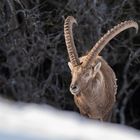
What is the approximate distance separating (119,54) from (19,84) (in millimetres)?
2242

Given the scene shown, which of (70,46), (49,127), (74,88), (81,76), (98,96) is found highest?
(49,127)

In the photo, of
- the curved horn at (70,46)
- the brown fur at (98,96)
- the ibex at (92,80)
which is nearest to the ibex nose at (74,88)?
the ibex at (92,80)

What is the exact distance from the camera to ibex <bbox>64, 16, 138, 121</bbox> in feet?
24.9

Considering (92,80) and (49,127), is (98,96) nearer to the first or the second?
(92,80)

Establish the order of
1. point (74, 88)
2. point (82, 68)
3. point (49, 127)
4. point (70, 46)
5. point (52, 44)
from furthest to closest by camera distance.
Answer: point (52, 44), point (70, 46), point (82, 68), point (74, 88), point (49, 127)

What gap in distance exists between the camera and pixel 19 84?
12.1 meters

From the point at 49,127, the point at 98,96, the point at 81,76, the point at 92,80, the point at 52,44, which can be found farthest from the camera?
the point at 52,44

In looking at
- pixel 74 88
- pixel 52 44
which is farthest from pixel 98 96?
pixel 52 44

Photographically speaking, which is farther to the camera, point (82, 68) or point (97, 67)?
point (97, 67)

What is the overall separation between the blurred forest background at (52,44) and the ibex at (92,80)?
2678 millimetres

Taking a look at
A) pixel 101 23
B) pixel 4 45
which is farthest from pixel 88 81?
pixel 4 45

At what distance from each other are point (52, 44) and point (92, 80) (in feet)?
12.6

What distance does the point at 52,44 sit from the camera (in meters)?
11.6

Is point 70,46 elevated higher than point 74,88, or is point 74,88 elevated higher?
point 70,46
